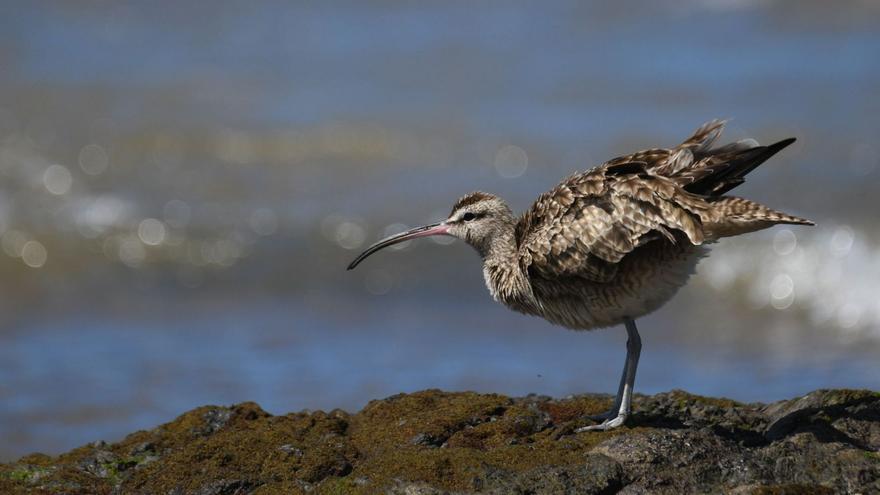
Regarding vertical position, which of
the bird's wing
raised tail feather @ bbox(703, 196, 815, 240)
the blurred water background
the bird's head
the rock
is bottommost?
the rock

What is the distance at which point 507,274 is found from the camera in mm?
8328

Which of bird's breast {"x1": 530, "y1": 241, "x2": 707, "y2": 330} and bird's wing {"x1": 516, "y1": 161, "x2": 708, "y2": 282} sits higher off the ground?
bird's wing {"x1": 516, "y1": 161, "x2": 708, "y2": 282}

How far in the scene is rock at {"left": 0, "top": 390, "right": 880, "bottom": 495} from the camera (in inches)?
233

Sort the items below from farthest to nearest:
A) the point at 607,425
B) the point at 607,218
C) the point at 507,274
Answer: the point at 507,274
the point at 607,218
the point at 607,425

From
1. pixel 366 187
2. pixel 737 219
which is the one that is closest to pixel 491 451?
pixel 737 219

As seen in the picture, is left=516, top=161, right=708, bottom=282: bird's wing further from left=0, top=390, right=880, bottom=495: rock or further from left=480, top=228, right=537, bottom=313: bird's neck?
left=0, top=390, right=880, bottom=495: rock

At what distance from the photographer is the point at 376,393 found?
12.5m

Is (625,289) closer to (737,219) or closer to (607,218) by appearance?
(607,218)

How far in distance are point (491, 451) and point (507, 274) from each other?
83.9 inches

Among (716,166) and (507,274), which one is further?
(507,274)

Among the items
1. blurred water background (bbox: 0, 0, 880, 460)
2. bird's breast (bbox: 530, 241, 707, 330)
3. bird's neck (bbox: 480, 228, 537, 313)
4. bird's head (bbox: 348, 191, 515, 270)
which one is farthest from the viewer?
blurred water background (bbox: 0, 0, 880, 460)

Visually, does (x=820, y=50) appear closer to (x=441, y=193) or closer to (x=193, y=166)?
(x=441, y=193)

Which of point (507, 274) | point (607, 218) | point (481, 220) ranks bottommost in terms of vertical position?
point (607, 218)

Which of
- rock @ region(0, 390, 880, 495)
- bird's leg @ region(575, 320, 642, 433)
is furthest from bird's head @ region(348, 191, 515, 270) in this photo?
rock @ region(0, 390, 880, 495)
